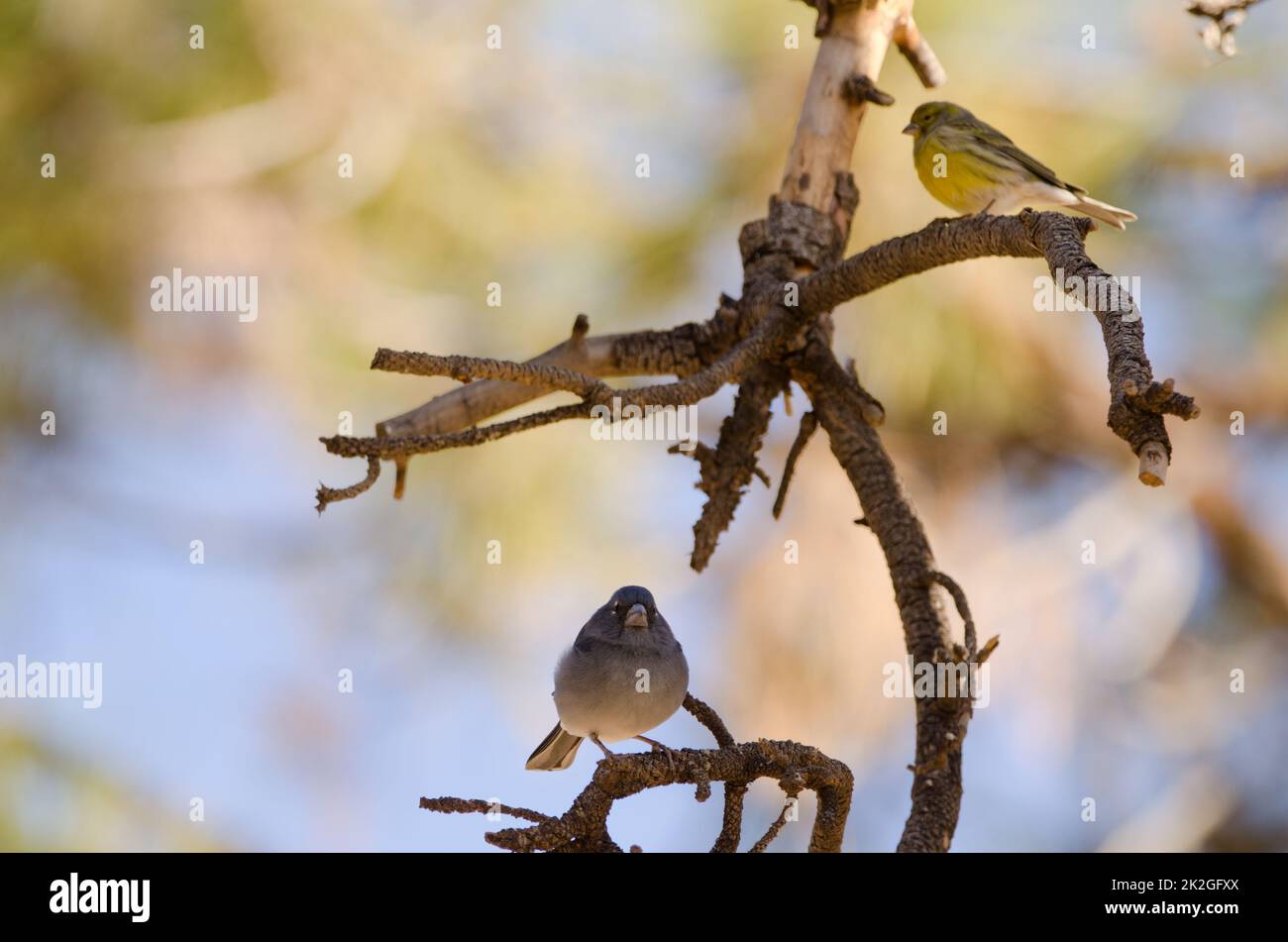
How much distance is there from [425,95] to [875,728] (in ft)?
8.65

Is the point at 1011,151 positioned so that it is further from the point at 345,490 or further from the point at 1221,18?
the point at 345,490

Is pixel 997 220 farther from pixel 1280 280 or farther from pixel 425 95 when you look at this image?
pixel 1280 280

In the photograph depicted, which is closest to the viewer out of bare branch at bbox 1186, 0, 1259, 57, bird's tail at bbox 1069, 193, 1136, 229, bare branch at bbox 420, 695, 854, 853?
bare branch at bbox 420, 695, 854, 853

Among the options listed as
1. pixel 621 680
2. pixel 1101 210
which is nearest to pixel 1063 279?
pixel 621 680

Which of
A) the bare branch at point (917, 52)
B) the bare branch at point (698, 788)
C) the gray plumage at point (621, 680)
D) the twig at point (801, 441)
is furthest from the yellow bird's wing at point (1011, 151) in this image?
the bare branch at point (698, 788)

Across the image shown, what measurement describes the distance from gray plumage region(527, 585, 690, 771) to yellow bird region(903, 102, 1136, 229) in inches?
54.0

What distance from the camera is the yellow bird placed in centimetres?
320

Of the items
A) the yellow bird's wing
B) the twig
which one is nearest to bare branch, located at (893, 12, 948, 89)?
the yellow bird's wing

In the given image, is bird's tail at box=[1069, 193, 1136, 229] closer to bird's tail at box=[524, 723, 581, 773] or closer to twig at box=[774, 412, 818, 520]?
twig at box=[774, 412, 818, 520]

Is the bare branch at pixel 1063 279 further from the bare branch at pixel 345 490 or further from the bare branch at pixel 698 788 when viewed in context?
the bare branch at pixel 345 490

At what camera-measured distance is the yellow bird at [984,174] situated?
3195mm

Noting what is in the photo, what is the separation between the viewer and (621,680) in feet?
8.07
